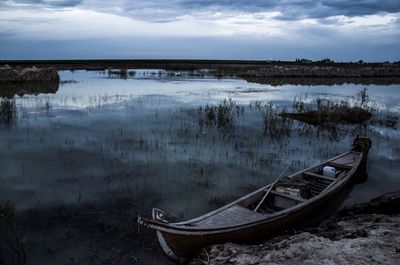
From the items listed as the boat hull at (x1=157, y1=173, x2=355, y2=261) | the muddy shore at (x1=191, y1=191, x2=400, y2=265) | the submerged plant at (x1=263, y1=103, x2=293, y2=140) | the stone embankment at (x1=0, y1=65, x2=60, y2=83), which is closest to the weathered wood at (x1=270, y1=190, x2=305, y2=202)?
the boat hull at (x1=157, y1=173, x2=355, y2=261)

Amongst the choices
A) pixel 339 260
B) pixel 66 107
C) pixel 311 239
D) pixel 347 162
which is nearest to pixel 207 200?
pixel 311 239

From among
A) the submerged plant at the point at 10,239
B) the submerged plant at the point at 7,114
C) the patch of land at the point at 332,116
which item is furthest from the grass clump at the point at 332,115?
the submerged plant at the point at 10,239

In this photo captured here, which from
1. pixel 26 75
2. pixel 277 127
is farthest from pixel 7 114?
pixel 26 75

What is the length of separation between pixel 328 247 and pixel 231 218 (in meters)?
1.83

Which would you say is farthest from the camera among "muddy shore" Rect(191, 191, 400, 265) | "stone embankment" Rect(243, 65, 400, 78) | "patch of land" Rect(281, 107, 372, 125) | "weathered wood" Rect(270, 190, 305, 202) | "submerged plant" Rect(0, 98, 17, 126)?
"stone embankment" Rect(243, 65, 400, 78)

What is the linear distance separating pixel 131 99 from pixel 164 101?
8.29ft

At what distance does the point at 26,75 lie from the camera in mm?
37312

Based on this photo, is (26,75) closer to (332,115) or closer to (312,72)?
(332,115)

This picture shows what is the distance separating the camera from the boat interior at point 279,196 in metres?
6.90

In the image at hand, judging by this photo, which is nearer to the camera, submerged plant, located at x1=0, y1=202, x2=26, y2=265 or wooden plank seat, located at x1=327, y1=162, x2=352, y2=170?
submerged plant, located at x1=0, y1=202, x2=26, y2=265

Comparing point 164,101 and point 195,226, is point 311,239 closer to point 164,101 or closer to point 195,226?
point 195,226

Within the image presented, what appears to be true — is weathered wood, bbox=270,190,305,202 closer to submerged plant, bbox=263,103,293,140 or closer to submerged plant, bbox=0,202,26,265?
submerged plant, bbox=0,202,26,265

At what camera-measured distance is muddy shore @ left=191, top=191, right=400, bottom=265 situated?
19.3 ft

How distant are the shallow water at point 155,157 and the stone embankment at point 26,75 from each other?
1827 centimetres
